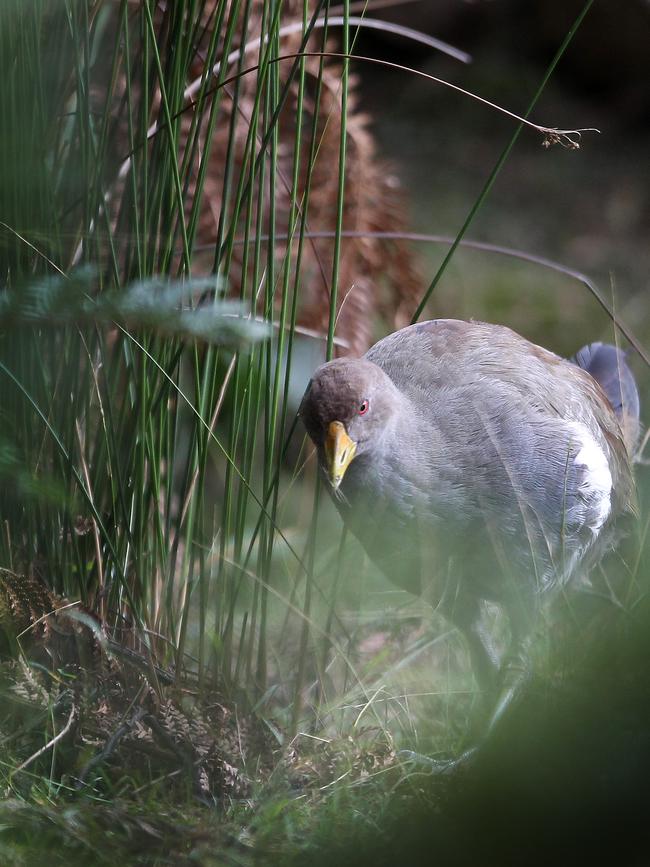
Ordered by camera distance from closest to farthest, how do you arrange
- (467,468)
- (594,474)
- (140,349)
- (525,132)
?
(140,349), (467,468), (594,474), (525,132)

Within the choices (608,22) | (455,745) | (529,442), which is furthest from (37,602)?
(608,22)

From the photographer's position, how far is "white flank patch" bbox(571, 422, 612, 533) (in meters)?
2.29

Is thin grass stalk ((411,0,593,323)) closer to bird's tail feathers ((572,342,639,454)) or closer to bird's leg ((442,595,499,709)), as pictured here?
bird's leg ((442,595,499,709))

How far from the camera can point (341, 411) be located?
1.95 meters

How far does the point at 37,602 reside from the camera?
6.06 ft

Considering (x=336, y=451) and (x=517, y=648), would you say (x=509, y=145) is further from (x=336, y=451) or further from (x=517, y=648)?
(x=517, y=648)

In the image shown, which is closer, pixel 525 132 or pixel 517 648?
pixel 517 648

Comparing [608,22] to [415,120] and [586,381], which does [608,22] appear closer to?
[415,120]

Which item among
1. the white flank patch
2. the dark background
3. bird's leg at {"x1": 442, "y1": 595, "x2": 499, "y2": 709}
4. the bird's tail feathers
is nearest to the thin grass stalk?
the white flank patch

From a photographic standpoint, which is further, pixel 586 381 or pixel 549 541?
pixel 586 381

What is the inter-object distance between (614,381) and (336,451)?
54.7 inches

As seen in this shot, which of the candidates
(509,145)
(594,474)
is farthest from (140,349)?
(594,474)

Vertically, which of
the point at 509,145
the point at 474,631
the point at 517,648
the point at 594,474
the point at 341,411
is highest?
the point at 509,145

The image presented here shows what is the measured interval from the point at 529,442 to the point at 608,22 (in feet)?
16.6
